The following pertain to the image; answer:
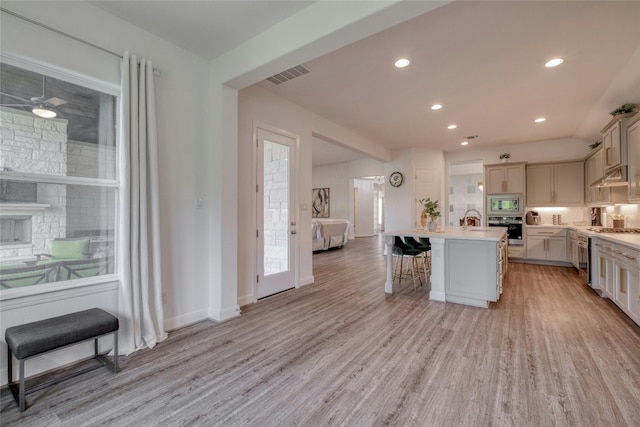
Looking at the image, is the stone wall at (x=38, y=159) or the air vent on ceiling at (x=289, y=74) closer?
the stone wall at (x=38, y=159)

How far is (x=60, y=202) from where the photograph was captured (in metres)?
2.26

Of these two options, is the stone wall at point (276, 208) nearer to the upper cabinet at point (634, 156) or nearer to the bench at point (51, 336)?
the bench at point (51, 336)

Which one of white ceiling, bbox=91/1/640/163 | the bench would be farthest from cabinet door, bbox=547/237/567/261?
the bench

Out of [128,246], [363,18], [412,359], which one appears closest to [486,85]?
[363,18]

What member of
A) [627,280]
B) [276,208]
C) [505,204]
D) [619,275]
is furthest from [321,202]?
[627,280]

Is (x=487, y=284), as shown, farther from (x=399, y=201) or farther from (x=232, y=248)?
(x=399, y=201)

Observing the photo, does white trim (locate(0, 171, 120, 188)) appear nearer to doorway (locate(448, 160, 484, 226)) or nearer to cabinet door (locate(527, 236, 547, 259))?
cabinet door (locate(527, 236, 547, 259))

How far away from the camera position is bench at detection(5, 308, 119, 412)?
175 cm

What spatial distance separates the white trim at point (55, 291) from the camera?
78.4 inches

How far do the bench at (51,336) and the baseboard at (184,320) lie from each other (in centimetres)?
63

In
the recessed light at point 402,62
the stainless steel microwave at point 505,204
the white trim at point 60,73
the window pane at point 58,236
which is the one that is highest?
the recessed light at point 402,62

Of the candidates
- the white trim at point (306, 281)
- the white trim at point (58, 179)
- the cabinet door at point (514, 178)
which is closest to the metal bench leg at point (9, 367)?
the white trim at point (58, 179)

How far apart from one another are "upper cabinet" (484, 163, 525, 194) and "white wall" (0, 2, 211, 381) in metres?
A: 6.40

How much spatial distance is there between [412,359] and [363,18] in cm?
260
